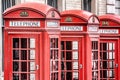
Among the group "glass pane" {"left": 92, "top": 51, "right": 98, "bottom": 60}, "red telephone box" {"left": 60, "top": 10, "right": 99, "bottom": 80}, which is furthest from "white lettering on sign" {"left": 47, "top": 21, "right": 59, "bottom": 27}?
"glass pane" {"left": 92, "top": 51, "right": 98, "bottom": 60}

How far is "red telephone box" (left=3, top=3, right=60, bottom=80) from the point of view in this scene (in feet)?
35.7

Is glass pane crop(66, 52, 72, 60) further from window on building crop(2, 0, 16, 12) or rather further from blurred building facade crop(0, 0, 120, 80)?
blurred building facade crop(0, 0, 120, 80)

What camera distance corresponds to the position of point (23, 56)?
10891 millimetres

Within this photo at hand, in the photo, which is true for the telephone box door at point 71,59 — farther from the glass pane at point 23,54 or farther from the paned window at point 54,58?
the glass pane at point 23,54

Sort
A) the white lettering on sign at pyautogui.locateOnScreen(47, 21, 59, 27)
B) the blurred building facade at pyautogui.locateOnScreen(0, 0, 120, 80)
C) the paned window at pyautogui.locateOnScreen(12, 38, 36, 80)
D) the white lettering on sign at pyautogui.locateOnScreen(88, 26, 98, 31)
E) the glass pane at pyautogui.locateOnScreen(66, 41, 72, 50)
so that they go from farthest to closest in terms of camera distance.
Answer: the blurred building facade at pyautogui.locateOnScreen(0, 0, 120, 80)
the white lettering on sign at pyautogui.locateOnScreen(88, 26, 98, 31)
the glass pane at pyautogui.locateOnScreen(66, 41, 72, 50)
the white lettering on sign at pyautogui.locateOnScreen(47, 21, 59, 27)
the paned window at pyautogui.locateOnScreen(12, 38, 36, 80)

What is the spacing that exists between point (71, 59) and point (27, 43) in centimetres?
176

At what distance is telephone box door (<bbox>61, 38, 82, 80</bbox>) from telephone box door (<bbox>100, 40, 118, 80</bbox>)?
1.50m

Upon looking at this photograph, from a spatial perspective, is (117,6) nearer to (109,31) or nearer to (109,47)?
(109,31)

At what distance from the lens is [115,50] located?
1382 centimetres

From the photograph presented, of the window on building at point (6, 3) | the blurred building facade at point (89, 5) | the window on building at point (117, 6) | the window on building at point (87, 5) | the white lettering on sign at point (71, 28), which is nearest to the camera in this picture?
the white lettering on sign at point (71, 28)

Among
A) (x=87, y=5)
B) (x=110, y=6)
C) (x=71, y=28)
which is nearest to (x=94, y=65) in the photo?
(x=71, y=28)

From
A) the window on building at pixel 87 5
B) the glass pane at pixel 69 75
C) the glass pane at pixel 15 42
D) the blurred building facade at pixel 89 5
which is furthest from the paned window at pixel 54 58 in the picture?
the window on building at pixel 87 5

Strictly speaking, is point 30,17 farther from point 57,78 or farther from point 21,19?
point 57,78

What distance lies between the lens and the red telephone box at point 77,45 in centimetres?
1223
